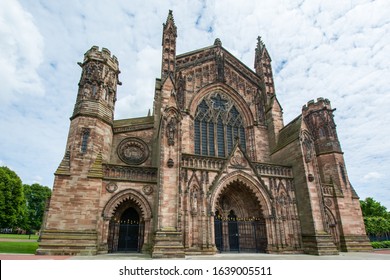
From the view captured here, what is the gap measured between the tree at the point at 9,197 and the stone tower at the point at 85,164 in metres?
26.2

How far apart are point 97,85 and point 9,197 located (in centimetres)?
2754

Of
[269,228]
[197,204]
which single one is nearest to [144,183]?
[197,204]

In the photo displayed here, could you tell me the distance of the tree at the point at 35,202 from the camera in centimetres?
6122

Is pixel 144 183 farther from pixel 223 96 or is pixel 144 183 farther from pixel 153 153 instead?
pixel 223 96

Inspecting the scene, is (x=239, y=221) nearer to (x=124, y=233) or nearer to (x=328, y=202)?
(x=124, y=233)

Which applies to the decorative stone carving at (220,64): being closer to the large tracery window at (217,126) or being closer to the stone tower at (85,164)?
the large tracery window at (217,126)

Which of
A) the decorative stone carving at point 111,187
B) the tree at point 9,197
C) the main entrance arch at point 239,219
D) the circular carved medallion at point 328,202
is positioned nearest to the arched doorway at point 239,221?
the main entrance arch at point 239,219

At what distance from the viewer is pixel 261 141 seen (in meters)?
22.8

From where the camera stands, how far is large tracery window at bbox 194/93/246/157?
21547 mm

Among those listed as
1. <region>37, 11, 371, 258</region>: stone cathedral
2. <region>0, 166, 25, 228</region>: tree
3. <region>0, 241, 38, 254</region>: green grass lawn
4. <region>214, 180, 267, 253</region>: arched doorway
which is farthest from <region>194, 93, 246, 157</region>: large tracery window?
<region>0, 166, 25, 228</region>: tree

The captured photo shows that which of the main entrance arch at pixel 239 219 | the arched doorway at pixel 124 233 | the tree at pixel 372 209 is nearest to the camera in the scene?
the arched doorway at pixel 124 233

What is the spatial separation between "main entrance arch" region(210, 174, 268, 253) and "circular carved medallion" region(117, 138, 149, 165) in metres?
6.81

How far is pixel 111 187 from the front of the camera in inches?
617

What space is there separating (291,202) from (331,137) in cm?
976
